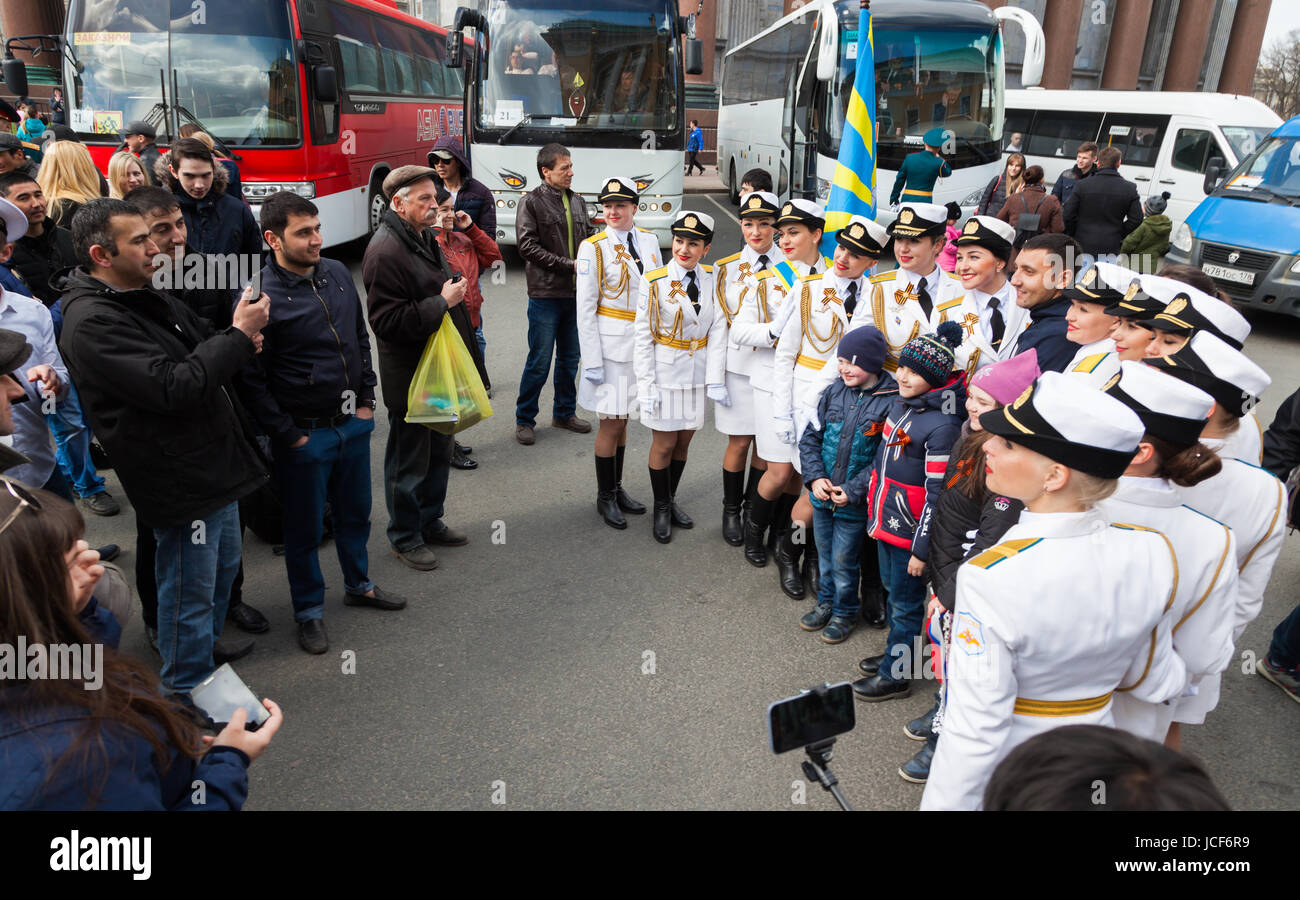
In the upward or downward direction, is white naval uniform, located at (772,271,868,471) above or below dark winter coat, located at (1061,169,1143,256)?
below

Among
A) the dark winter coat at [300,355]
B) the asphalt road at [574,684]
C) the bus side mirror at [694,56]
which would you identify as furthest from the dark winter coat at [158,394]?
the bus side mirror at [694,56]

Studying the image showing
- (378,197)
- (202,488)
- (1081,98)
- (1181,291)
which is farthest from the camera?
(1081,98)

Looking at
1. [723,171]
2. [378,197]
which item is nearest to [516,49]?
[378,197]

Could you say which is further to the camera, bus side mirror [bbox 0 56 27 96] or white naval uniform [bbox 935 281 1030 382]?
bus side mirror [bbox 0 56 27 96]

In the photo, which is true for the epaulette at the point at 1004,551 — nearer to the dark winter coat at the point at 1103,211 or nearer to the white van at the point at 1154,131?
the dark winter coat at the point at 1103,211

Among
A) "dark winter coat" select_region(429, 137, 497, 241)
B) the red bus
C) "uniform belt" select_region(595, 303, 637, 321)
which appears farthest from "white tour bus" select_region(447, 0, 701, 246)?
"uniform belt" select_region(595, 303, 637, 321)

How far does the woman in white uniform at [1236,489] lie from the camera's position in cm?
281

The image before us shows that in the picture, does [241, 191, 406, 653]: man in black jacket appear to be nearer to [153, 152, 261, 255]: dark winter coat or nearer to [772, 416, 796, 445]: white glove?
[153, 152, 261, 255]: dark winter coat

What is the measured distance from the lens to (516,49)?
11.1 metres

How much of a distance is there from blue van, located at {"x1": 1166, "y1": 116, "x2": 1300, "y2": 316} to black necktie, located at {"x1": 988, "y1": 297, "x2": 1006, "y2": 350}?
6.90 m

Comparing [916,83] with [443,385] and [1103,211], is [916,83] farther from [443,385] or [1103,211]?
[443,385]

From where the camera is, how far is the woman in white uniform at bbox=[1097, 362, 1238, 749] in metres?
2.41

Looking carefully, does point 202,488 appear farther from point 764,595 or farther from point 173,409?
point 764,595
